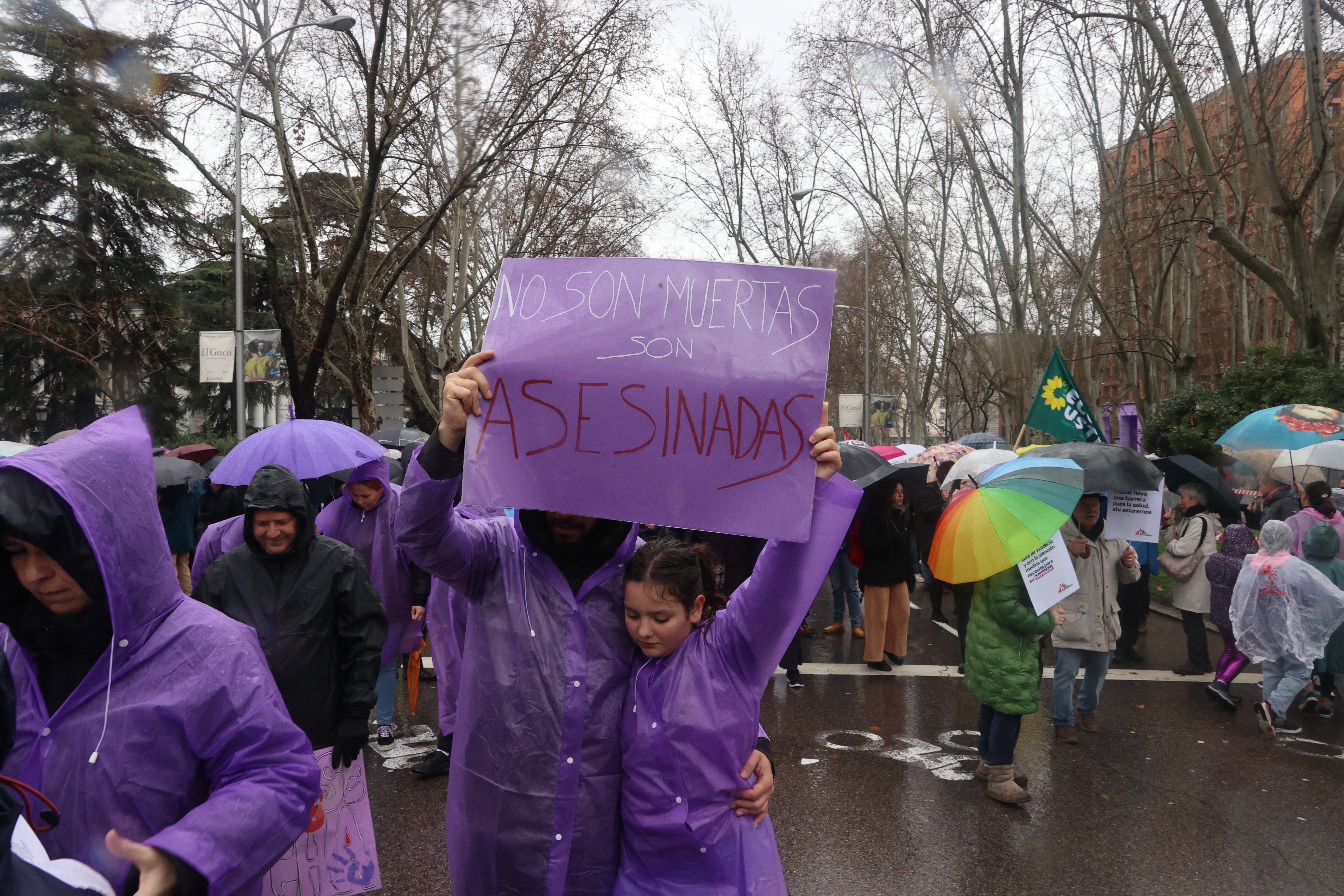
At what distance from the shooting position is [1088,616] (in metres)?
6.05

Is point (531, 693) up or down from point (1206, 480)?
down

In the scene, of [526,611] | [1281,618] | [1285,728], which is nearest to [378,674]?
[526,611]

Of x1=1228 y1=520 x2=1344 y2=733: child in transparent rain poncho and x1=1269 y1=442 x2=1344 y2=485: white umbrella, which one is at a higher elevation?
x1=1269 y1=442 x2=1344 y2=485: white umbrella

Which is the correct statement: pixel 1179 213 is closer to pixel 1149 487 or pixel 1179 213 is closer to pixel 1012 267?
pixel 1012 267

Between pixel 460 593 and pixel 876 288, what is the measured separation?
3812 cm

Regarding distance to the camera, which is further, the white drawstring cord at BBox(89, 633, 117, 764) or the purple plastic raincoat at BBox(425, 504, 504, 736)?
the purple plastic raincoat at BBox(425, 504, 504, 736)

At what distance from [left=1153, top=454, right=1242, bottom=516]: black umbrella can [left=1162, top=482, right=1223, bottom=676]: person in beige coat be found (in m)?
0.04

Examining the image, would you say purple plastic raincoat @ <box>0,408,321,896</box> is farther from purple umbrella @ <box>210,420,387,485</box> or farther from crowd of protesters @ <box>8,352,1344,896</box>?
purple umbrella @ <box>210,420,387,485</box>

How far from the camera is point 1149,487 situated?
6.21 meters

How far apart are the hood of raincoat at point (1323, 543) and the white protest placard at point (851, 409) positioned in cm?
2307

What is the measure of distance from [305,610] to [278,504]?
16.1 inches

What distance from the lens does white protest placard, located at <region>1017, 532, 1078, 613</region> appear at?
5000 millimetres

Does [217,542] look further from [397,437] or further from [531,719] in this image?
[397,437]

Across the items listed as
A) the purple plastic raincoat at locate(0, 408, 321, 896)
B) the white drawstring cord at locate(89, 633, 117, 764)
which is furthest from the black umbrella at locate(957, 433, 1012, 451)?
the white drawstring cord at locate(89, 633, 117, 764)
